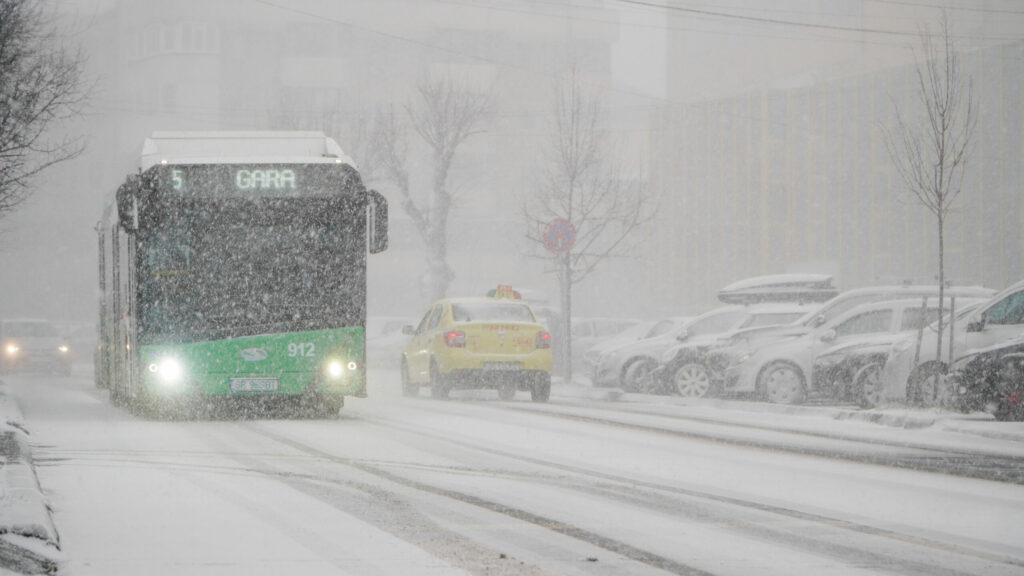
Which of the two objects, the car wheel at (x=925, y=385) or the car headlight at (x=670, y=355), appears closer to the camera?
the car wheel at (x=925, y=385)

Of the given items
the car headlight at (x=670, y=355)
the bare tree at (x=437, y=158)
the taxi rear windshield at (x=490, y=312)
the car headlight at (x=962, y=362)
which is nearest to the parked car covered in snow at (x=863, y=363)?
the car headlight at (x=962, y=362)

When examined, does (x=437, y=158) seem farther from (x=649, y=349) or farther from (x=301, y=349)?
(x=301, y=349)

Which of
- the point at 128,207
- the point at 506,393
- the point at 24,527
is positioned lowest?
the point at 506,393

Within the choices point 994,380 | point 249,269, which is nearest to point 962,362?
point 994,380

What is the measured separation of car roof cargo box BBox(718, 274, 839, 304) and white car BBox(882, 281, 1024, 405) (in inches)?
255

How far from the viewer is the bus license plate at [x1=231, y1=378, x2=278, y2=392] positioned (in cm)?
1730

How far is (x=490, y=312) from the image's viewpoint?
2347 cm

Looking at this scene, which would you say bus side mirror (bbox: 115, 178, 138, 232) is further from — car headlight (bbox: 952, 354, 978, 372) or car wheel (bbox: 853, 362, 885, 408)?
car wheel (bbox: 853, 362, 885, 408)

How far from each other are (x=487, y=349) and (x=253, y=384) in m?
6.02

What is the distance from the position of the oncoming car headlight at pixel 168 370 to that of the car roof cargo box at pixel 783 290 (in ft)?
43.7

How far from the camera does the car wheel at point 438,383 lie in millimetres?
23109

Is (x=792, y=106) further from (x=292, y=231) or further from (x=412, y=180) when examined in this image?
(x=292, y=231)

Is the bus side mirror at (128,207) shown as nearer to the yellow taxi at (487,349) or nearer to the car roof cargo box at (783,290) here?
the yellow taxi at (487,349)

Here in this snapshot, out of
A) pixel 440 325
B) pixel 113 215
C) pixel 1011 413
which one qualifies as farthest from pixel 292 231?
pixel 1011 413
